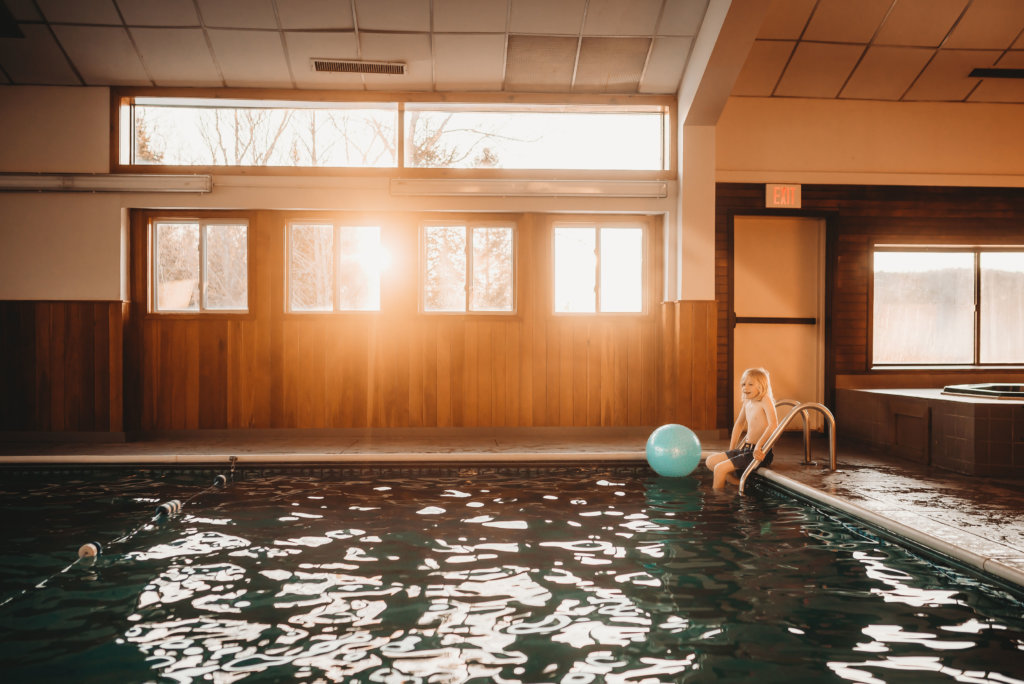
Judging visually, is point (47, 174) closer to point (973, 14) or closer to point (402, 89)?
point (402, 89)

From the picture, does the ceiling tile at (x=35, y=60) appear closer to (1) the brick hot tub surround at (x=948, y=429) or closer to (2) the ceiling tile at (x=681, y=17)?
(2) the ceiling tile at (x=681, y=17)

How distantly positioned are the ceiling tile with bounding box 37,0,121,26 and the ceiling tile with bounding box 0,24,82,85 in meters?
0.25

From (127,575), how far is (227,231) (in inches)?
214

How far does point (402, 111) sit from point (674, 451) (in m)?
5.19

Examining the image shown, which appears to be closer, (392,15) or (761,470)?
(761,470)

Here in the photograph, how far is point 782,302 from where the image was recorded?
8.52 meters

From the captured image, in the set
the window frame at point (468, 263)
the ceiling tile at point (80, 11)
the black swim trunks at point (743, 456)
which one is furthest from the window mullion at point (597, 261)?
the ceiling tile at point (80, 11)

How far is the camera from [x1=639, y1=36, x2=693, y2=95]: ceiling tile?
752cm

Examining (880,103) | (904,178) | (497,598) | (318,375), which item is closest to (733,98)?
(880,103)

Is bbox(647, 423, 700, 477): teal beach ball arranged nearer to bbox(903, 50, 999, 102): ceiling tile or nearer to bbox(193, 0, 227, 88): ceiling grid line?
bbox(903, 50, 999, 102): ceiling tile

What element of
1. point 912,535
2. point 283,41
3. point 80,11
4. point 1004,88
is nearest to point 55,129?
point 80,11

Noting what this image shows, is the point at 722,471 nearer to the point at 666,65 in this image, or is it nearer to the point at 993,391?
the point at 993,391

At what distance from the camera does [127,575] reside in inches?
143

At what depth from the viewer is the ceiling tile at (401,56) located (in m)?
7.43
